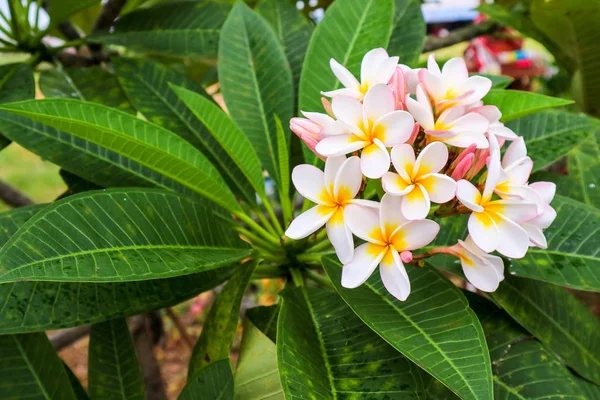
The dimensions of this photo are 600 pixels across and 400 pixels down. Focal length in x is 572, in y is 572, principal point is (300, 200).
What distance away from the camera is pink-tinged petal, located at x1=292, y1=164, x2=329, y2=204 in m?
0.64

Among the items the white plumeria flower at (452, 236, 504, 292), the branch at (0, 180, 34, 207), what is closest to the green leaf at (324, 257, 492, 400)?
the white plumeria flower at (452, 236, 504, 292)

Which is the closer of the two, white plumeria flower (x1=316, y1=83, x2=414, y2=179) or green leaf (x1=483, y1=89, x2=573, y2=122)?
white plumeria flower (x1=316, y1=83, x2=414, y2=179)

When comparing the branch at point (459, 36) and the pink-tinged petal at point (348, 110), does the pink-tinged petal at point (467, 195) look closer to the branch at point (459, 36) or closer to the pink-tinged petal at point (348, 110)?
the pink-tinged petal at point (348, 110)

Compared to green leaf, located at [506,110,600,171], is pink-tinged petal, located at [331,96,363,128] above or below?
above

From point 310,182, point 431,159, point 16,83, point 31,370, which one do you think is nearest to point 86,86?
point 16,83

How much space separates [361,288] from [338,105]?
0.78 feet

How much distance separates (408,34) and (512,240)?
59 cm

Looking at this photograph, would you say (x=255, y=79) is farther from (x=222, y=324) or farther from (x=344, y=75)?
(x=222, y=324)

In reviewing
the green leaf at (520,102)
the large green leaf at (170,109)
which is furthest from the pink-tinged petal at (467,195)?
the large green leaf at (170,109)

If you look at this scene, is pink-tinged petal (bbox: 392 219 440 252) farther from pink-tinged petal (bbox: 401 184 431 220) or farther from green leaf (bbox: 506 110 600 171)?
green leaf (bbox: 506 110 600 171)

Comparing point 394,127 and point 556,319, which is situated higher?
point 394,127

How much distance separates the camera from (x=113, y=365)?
87 centimetres

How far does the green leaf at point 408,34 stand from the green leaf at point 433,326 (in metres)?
0.48

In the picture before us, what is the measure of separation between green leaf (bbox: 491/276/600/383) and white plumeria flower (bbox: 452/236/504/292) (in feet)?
0.46
